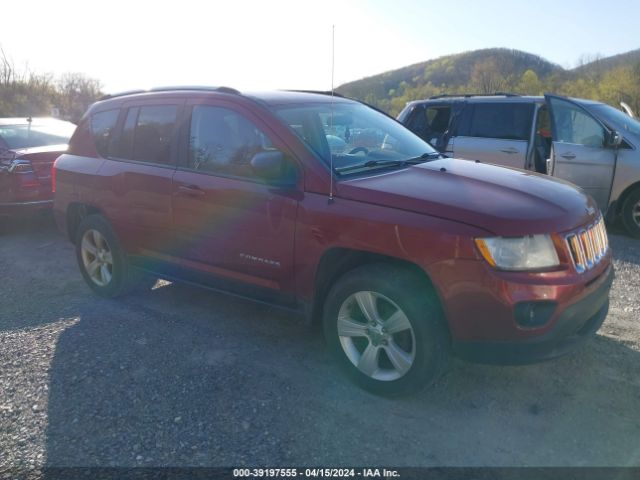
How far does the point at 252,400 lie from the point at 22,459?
1243 millimetres

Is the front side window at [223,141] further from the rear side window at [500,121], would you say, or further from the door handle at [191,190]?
the rear side window at [500,121]

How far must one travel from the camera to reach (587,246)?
3.12 m

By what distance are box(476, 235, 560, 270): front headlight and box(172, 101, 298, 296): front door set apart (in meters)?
1.25

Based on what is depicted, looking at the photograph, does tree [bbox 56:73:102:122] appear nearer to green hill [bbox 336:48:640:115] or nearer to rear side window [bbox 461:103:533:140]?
green hill [bbox 336:48:640:115]

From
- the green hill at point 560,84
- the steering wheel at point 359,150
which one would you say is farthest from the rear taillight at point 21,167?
the steering wheel at point 359,150

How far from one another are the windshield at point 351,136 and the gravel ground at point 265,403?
141cm

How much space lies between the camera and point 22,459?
280 cm

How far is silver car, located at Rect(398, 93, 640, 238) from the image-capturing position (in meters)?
6.70

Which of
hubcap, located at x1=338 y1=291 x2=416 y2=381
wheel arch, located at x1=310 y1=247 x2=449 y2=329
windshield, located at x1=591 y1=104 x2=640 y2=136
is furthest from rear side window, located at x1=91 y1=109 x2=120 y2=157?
windshield, located at x1=591 y1=104 x2=640 y2=136

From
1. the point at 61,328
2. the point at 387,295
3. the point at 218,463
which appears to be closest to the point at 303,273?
the point at 387,295

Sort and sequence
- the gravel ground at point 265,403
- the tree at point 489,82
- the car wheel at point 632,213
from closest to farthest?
the gravel ground at point 265,403 < the car wheel at point 632,213 < the tree at point 489,82

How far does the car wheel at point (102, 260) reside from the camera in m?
4.83

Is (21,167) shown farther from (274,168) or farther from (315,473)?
(315,473)

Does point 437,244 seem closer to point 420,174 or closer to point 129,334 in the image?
point 420,174
